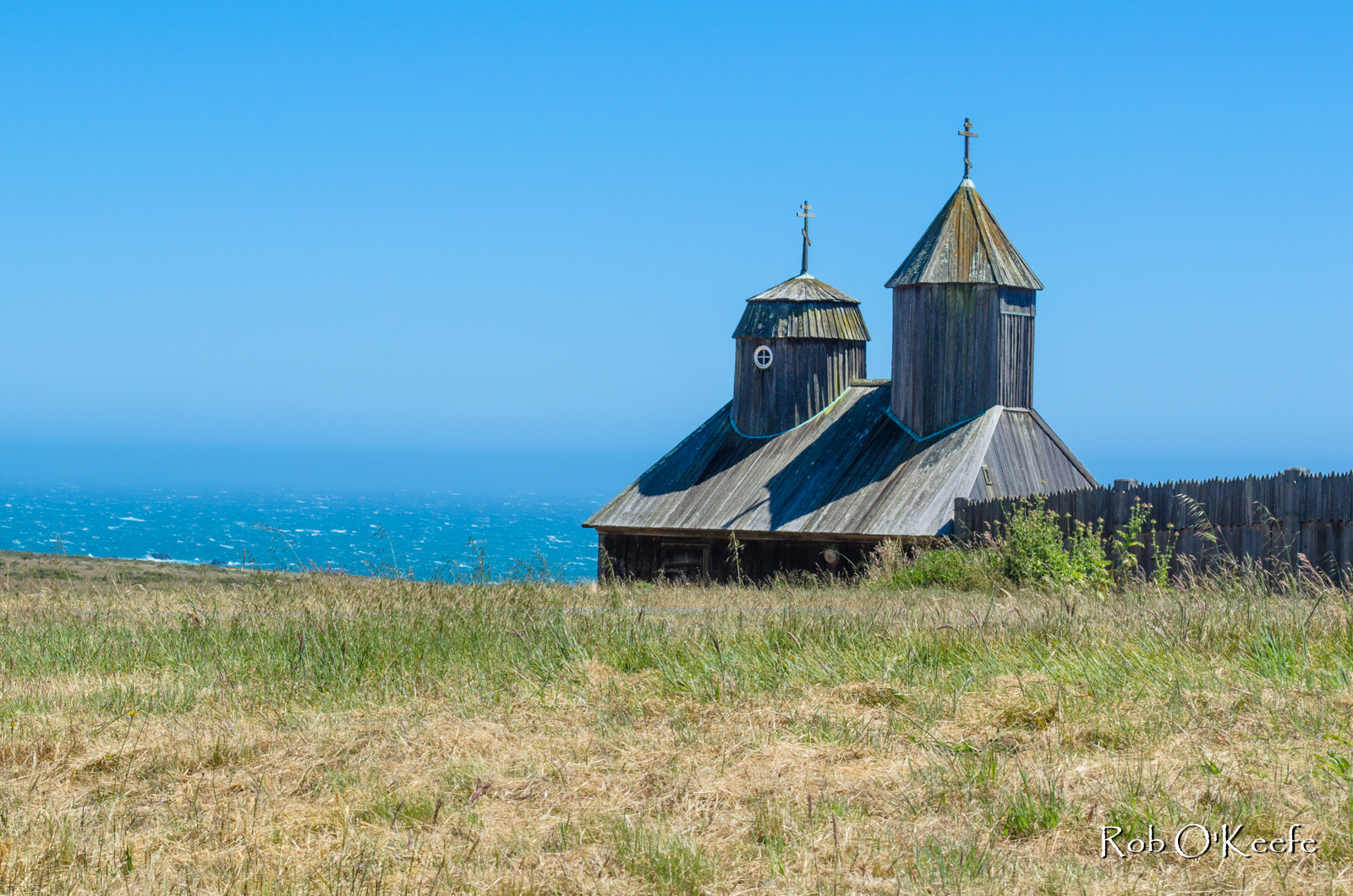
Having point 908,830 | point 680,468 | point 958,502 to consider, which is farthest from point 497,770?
point 680,468

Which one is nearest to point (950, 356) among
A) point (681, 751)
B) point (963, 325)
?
point (963, 325)

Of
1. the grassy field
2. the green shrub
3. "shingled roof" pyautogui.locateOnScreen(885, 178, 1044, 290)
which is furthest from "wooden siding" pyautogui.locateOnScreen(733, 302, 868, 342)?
the grassy field

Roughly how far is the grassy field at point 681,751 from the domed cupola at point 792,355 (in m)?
22.8

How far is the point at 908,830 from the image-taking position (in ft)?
16.6

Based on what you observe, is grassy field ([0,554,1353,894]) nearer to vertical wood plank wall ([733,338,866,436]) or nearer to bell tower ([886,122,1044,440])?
bell tower ([886,122,1044,440])

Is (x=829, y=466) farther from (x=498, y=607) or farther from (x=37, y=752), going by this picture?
(x=37, y=752)

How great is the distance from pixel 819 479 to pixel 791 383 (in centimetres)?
425

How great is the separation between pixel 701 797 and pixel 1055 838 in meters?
1.46

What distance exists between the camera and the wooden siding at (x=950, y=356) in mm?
28312

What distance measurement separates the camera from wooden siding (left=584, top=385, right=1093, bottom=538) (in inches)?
1032

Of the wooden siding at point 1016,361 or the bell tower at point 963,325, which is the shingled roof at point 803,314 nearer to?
the bell tower at point 963,325

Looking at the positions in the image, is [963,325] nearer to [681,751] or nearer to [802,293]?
[802,293]

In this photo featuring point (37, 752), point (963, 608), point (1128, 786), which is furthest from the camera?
point (963, 608)
